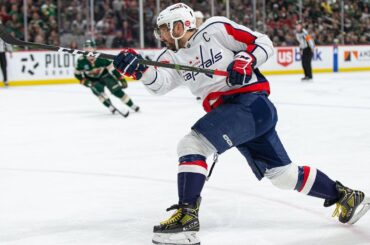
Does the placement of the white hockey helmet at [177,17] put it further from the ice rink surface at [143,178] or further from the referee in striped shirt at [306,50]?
the referee in striped shirt at [306,50]

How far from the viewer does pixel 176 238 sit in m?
2.85

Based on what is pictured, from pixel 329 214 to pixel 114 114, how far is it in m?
5.39

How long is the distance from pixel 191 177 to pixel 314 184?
2.04 feet

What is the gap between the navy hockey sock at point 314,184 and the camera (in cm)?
309

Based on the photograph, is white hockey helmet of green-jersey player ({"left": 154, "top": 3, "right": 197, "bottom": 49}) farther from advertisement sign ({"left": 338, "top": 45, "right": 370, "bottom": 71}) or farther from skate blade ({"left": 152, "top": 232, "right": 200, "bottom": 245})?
advertisement sign ({"left": 338, "top": 45, "right": 370, "bottom": 71})

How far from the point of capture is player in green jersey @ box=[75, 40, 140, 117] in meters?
8.49

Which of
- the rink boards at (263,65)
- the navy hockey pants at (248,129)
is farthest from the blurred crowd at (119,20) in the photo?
the navy hockey pants at (248,129)

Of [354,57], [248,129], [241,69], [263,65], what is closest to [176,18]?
[241,69]

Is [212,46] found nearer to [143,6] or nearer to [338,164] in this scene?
[338,164]

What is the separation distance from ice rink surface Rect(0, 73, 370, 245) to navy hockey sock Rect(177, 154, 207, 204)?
21 centimetres

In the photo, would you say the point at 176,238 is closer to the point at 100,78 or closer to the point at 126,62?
the point at 126,62

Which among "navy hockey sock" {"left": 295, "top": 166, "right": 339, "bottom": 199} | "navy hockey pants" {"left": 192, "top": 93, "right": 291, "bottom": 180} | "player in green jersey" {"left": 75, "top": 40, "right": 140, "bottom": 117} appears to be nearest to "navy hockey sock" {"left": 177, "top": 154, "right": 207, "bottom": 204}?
"navy hockey pants" {"left": 192, "top": 93, "right": 291, "bottom": 180}

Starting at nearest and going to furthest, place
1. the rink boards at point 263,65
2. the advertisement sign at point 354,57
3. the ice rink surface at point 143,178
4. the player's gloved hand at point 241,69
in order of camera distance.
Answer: the player's gloved hand at point 241,69 < the ice rink surface at point 143,178 < the rink boards at point 263,65 < the advertisement sign at point 354,57

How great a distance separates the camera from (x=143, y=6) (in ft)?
48.5
